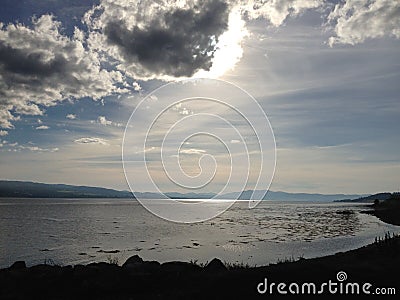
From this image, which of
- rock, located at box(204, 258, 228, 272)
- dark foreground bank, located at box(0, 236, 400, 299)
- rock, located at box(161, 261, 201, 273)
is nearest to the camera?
dark foreground bank, located at box(0, 236, 400, 299)

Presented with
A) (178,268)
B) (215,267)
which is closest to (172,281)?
(178,268)

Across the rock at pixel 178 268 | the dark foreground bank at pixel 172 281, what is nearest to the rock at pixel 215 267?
the rock at pixel 178 268

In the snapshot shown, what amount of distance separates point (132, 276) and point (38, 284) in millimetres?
4877

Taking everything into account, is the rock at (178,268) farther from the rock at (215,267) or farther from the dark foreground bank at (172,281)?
the rock at (215,267)

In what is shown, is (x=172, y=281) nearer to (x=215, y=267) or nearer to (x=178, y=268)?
(x=178, y=268)

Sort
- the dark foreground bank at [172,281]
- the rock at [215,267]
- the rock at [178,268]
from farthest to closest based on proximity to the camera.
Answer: the rock at [215,267] < the rock at [178,268] < the dark foreground bank at [172,281]

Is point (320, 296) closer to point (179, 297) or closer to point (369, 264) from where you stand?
point (179, 297)

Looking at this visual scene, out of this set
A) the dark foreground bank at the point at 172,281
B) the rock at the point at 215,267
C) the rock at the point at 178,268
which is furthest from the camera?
the rock at the point at 215,267

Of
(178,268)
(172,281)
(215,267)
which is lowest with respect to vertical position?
(172,281)

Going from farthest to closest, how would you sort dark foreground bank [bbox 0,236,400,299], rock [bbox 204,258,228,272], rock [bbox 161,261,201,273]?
rock [bbox 204,258,228,272], rock [bbox 161,261,201,273], dark foreground bank [bbox 0,236,400,299]

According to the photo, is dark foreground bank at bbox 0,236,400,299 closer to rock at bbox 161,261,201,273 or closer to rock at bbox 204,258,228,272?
rock at bbox 161,261,201,273

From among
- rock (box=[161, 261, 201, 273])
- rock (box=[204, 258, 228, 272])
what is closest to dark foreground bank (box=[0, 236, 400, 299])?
rock (box=[161, 261, 201, 273])

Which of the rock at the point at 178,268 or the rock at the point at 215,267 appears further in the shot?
the rock at the point at 215,267

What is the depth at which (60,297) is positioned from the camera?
Answer: 19031mm
